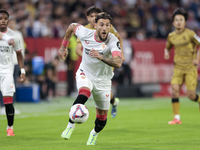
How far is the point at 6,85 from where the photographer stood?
7953 millimetres

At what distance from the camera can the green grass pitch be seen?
6578mm

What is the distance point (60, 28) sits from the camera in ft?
63.6

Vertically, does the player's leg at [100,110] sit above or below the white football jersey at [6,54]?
below

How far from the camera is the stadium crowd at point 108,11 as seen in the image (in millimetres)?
18469

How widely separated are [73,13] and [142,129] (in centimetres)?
1346

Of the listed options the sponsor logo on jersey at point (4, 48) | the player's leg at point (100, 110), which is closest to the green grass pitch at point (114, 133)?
the player's leg at point (100, 110)

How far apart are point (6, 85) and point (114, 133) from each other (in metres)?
2.33

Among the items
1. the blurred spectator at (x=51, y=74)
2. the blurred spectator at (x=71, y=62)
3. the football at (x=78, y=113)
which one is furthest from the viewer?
the blurred spectator at (x=71, y=62)

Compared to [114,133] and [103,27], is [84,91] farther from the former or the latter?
[114,133]

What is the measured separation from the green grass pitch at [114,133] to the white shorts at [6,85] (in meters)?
0.82

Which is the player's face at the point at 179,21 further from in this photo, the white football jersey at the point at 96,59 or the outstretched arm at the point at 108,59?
the outstretched arm at the point at 108,59

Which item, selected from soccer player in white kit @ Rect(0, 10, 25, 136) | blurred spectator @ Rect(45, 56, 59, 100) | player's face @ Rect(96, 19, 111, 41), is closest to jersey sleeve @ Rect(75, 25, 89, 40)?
player's face @ Rect(96, 19, 111, 41)

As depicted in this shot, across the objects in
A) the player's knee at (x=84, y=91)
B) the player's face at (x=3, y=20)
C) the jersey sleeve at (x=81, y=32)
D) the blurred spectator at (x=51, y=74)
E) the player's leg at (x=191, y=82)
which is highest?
the player's face at (x=3, y=20)

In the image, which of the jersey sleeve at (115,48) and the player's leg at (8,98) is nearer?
the jersey sleeve at (115,48)
